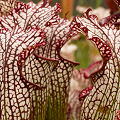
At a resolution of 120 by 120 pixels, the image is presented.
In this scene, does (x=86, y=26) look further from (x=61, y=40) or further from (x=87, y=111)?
(x=87, y=111)

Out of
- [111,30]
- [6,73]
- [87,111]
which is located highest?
[111,30]

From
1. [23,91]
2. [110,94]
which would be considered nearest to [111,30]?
[110,94]

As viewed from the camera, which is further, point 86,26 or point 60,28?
point 60,28

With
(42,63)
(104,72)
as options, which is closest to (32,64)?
(42,63)

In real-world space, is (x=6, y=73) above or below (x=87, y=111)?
above
